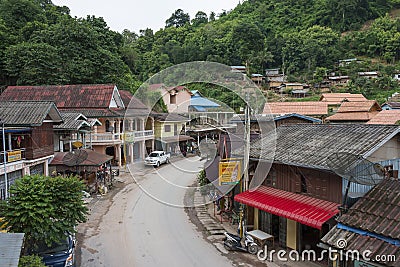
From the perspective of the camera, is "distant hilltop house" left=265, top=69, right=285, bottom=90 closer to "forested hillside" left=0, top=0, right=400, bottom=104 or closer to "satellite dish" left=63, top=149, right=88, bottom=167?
"forested hillside" left=0, top=0, right=400, bottom=104

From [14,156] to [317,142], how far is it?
13842 mm

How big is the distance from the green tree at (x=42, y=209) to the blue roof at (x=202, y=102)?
12695 millimetres

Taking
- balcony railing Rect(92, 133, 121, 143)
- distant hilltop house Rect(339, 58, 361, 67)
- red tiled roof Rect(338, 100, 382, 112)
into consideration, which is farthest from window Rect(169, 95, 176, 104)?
distant hilltop house Rect(339, 58, 361, 67)

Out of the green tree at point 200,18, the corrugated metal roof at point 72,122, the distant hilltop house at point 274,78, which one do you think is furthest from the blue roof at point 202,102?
the green tree at point 200,18

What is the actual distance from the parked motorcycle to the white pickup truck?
15.6 meters

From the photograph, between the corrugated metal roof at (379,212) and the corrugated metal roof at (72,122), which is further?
the corrugated metal roof at (72,122)

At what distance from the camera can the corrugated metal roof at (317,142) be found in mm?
11273

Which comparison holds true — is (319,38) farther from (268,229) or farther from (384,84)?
(268,229)

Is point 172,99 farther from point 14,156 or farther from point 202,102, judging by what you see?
point 14,156

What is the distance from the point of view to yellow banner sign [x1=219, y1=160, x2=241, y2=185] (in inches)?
539

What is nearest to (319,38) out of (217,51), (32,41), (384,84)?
(384,84)

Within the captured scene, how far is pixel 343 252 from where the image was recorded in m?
9.12

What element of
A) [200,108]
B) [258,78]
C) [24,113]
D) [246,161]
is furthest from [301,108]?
[258,78]

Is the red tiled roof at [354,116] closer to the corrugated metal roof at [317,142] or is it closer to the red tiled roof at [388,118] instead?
the red tiled roof at [388,118]
